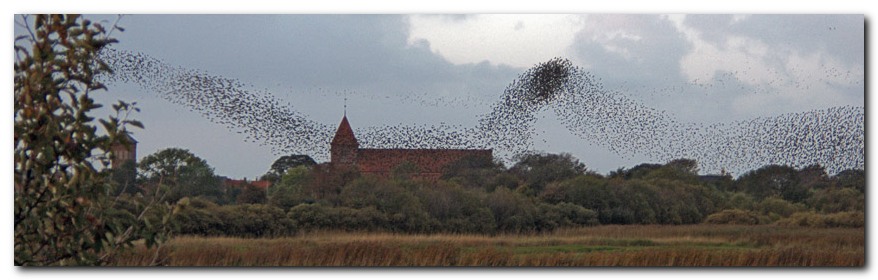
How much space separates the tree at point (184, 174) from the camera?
6.59m

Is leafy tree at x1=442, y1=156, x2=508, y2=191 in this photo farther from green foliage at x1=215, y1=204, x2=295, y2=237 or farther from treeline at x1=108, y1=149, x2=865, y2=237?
green foliage at x1=215, y1=204, x2=295, y2=237

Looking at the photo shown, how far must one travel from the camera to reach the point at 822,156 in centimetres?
721

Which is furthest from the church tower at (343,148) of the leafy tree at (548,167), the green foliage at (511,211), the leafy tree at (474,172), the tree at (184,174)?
the leafy tree at (548,167)

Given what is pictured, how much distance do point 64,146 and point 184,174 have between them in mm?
4019

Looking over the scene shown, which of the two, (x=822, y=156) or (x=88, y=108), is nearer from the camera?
(x=88, y=108)

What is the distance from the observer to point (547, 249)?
23.0 feet

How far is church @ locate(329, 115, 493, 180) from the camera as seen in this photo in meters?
7.17

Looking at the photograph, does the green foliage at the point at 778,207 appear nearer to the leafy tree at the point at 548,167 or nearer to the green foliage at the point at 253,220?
the leafy tree at the point at 548,167

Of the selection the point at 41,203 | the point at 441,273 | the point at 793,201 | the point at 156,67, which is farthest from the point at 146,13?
the point at 793,201

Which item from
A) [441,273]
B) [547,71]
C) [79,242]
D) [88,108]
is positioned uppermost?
[547,71]

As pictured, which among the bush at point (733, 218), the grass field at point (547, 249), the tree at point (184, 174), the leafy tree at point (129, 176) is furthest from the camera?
the bush at point (733, 218)

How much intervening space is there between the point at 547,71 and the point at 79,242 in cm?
445

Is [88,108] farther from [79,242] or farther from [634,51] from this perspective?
[634,51]

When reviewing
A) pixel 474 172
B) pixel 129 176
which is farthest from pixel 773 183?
pixel 129 176
